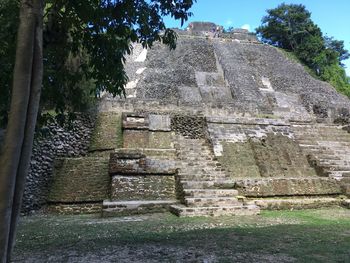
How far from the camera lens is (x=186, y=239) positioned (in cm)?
502

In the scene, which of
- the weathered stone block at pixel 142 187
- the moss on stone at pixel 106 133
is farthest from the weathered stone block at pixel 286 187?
the moss on stone at pixel 106 133

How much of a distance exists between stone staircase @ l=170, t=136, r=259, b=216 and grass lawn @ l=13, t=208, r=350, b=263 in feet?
1.04

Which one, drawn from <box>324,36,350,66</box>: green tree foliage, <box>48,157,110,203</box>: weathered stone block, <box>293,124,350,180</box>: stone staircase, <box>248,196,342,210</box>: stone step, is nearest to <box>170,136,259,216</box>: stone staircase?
<box>248,196,342,210</box>: stone step

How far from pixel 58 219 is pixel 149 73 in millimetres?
14252

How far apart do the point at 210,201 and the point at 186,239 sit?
2.68 m

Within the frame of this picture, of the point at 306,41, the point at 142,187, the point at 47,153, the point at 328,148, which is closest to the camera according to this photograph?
the point at 142,187

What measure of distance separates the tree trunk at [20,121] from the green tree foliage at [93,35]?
4.22ft

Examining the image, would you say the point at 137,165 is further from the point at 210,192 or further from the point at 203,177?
the point at 210,192

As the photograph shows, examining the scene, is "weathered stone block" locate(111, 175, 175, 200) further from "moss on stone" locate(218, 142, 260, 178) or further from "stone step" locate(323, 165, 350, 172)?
"stone step" locate(323, 165, 350, 172)

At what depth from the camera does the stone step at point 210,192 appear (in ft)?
25.8

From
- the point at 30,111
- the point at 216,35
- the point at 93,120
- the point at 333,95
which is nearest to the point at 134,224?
the point at 30,111

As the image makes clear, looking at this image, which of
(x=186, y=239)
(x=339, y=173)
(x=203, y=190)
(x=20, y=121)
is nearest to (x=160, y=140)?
(x=203, y=190)

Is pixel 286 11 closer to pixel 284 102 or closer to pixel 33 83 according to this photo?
pixel 284 102

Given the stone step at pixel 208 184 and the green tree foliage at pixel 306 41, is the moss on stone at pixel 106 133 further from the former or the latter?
the green tree foliage at pixel 306 41
